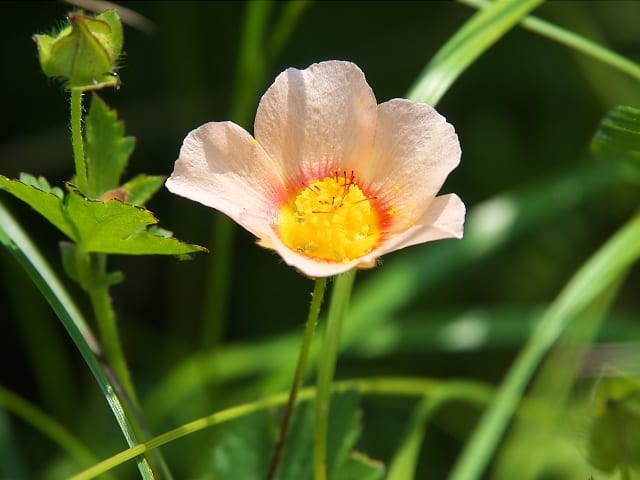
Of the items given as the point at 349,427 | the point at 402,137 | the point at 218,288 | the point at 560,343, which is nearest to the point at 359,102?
the point at 402,137

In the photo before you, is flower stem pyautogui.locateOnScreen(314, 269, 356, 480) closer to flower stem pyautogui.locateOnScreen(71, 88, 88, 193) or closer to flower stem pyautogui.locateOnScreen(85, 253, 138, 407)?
flower stem pyautogui.locateOnScreen(85, 253, 138, 407)

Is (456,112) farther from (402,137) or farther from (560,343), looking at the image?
(402,137)

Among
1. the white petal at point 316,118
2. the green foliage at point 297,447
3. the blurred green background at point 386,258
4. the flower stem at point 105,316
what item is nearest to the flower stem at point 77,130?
the flower stem at point 105,316

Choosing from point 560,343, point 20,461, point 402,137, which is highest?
point 402,137

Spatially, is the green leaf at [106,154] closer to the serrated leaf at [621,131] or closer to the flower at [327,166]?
the flower at [327,166]

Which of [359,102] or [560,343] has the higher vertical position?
[359,102]

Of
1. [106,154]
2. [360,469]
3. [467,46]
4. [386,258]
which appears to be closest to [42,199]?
[106,154]
